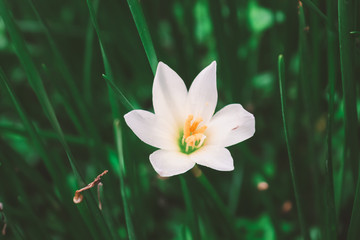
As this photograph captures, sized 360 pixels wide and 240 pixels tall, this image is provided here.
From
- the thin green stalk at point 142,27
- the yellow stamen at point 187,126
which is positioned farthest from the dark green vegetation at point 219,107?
the yellow stamen at point 187,126

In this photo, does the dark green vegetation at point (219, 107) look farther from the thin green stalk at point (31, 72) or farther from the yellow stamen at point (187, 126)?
the yellow stamen at point (187, 126)

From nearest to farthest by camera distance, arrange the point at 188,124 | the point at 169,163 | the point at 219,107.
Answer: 1. the point at 169,163
2. the point at 188,124
3. the point at 219,107

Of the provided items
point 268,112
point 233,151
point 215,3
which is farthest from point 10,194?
point 268,112

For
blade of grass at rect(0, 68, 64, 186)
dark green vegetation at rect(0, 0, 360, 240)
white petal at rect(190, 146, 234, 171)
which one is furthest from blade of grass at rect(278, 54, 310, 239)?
blade of grass at rect(0, 68, 64, 186)

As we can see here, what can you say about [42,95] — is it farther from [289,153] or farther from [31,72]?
[289,153]

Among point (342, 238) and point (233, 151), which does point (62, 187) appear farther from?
point (342, 238)

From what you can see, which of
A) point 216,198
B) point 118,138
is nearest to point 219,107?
point 216,198
